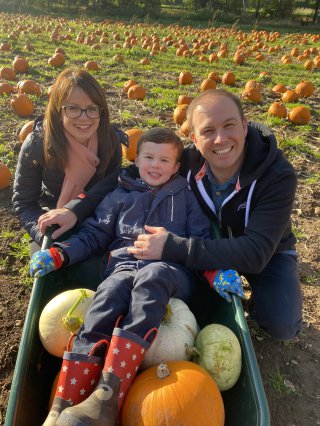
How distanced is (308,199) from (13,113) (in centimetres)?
490

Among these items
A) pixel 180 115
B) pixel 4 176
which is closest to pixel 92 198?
pixel 4 176

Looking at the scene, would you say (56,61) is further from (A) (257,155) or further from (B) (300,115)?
(A) (257,155)

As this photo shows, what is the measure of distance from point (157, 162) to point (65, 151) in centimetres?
78

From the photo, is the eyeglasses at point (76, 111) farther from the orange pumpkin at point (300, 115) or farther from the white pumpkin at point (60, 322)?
the orange pumpkin at point (300, 115)

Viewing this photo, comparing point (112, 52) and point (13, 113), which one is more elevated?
point (112, 52)

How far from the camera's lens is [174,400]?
167 centimetres

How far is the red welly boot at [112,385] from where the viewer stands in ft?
5.03

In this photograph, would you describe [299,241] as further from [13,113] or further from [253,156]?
[13,113]

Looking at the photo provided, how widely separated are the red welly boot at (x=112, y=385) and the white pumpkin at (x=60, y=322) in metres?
0.36

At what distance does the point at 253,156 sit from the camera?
2.48 metres

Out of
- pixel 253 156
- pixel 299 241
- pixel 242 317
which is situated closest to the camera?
pixel 242 317

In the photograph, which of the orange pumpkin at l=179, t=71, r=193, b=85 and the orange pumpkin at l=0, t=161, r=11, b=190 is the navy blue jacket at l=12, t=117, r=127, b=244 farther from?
the orange pumpkin at l=179, t=71, r=193, b=85

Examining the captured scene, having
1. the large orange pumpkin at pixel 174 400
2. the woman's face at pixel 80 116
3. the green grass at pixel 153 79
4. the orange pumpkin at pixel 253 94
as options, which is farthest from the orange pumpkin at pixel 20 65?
the large orange pumpkin at pixel 174 400

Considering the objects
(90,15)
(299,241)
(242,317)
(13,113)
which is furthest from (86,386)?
(90,15)
